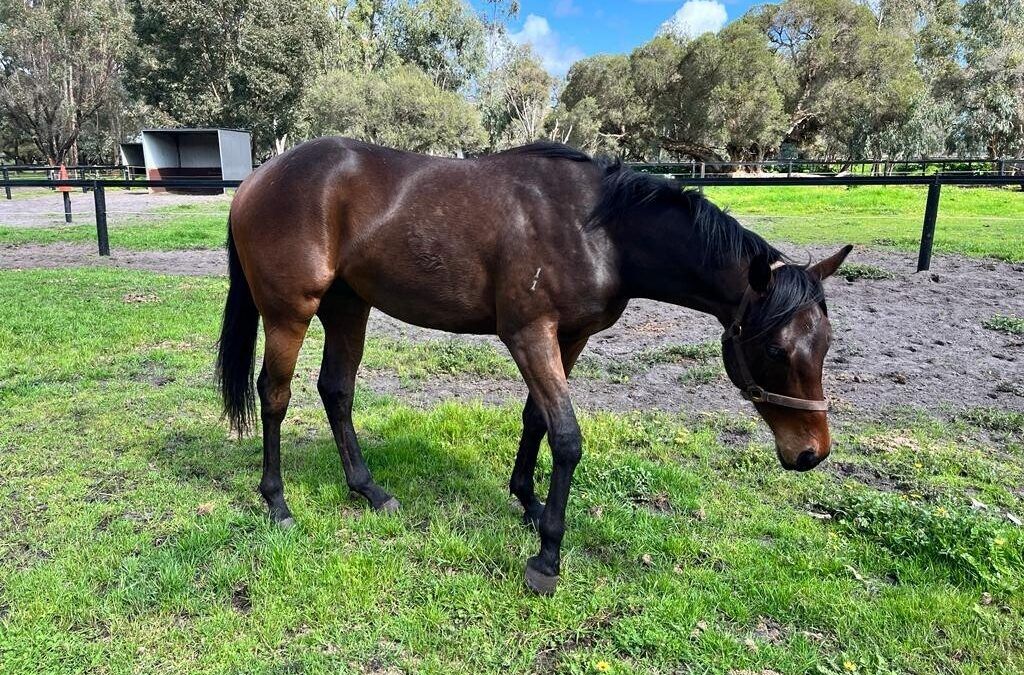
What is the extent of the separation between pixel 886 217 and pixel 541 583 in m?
14.6

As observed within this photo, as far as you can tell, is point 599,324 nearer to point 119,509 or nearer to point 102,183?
point 119,509

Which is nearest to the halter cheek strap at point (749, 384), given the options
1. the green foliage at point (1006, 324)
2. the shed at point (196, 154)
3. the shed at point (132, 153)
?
the green foliage at point (1006, 324)

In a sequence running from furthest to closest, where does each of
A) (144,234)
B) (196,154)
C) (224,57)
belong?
1. (224,57)
2. (196,154)
3. (144,234)

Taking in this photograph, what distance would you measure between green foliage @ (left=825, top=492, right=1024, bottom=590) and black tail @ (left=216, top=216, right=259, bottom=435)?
301cm

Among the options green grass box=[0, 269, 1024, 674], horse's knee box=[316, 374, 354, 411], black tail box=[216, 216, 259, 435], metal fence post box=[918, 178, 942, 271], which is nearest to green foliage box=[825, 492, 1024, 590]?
green grass box=[0, 269, 1024, 674]

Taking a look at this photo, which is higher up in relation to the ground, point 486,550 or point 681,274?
point 681,274

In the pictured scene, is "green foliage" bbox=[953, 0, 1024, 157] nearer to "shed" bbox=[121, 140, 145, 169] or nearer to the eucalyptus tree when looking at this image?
"shed" bbox=[121, 140, 145, 169]

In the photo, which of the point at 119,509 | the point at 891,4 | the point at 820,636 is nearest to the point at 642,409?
the point at 820,636

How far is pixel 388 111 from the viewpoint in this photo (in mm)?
33781

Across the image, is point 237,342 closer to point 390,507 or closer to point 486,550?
point 390,507

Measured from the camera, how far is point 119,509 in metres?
3.04

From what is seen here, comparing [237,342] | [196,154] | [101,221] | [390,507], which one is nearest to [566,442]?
[390,507]

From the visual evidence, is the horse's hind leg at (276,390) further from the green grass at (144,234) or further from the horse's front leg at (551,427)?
the green grass at (144,234)

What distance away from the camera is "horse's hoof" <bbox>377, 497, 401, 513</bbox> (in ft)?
10.00
